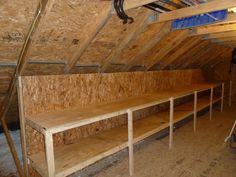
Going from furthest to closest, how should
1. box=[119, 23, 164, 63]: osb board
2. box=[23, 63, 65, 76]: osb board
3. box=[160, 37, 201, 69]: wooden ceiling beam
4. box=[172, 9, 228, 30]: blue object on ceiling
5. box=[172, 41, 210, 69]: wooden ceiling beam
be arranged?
box=[172, 41, 210, 69]: wooden ceiling beam, box=[160, 37, 201, 69]: wooden ceiling beam, box=[119, 23, 164, 63]: osb board, box=[172, 9, 228, 30]: blue object on ceiling, box=[23, 63, 65, 76]: osb board

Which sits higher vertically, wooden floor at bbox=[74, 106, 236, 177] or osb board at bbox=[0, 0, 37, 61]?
osb board at bbox=[0, 0, 37, 61]

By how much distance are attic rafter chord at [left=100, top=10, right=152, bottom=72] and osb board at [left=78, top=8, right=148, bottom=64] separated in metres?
0.02

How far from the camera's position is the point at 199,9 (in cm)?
183

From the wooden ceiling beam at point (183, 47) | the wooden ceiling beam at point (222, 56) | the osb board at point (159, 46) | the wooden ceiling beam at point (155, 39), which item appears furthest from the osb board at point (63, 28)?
the wooden ceiling beam at point (222, 56)

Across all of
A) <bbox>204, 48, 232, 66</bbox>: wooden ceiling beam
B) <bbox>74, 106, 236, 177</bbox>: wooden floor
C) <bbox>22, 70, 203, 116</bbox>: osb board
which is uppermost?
<bbox>204, 48, 232, 66</bbox>: wooden ceiling beam

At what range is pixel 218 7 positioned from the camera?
5.58 feet

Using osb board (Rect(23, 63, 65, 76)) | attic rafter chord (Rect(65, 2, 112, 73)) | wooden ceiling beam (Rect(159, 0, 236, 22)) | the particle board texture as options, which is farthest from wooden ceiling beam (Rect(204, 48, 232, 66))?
osb board (Rect(23, 63, 65, 76))

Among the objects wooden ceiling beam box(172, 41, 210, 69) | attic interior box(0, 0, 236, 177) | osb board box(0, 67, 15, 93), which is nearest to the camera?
attic interior box(0, 0, 236, 177)

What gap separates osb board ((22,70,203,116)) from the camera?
1911mm

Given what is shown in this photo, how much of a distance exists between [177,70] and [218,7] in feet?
8.44

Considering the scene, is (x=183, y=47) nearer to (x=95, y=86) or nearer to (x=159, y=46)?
(x=159, y=46)

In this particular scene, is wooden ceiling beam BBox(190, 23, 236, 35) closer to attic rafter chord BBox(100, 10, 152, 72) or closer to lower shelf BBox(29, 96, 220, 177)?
attic rafter chord BBox(100, 10, 152, 72)

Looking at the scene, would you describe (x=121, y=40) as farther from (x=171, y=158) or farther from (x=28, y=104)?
(x=171, y=158)

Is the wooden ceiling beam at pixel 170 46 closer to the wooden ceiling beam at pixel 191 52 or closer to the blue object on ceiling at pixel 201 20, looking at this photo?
the blue object on ceiling at pixel 201 20
